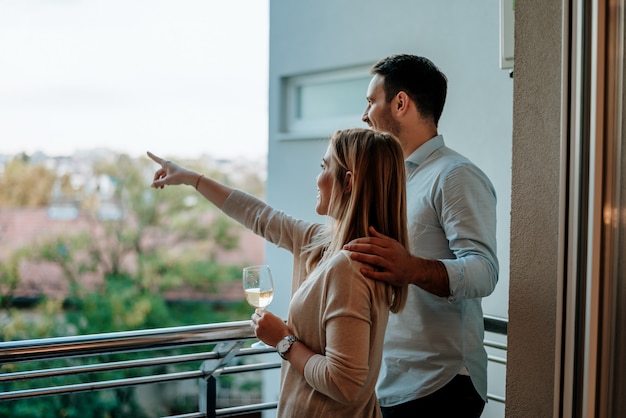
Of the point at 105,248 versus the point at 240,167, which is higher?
the point at 240,167

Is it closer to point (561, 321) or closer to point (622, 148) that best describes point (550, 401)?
point (561, 321)

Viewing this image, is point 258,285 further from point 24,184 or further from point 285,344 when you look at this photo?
point 24,184

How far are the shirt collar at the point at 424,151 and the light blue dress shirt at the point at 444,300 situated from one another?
54 millimetres

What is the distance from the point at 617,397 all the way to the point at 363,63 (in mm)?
3508

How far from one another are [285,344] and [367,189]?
0.39 meters

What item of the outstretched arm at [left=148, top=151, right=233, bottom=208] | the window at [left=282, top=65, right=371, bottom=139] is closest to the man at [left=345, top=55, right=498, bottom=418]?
the outstretched arm at [left=148, top=151, right=233, bottom=208]

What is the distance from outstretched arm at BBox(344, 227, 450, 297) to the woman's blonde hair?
0.04 meters

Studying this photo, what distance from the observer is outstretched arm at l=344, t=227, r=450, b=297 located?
1.50 meters

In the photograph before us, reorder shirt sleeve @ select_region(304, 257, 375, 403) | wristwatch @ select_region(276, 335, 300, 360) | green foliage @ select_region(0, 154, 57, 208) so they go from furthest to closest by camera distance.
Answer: green foliage @ select_region(0, 154, 57, 208), wristwatch @ select_region(276, 335, 300, 360), shirt sleeve @ select_region(304, 257, 375, 403)

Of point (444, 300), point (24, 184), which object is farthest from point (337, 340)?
point (24, 184)

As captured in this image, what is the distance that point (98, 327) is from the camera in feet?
40.8

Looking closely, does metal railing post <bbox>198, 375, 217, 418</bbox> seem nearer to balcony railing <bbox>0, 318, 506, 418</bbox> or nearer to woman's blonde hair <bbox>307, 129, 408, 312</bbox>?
balcony railing <bbox>0, 318, 506, 418</bbox>

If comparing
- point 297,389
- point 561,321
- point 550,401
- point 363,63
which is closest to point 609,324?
point 561,321

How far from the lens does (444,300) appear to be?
184 centimetres
